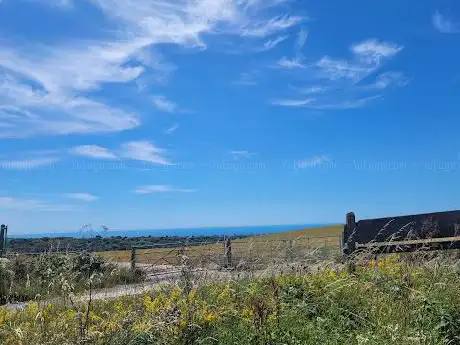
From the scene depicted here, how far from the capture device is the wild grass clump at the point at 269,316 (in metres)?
4.43

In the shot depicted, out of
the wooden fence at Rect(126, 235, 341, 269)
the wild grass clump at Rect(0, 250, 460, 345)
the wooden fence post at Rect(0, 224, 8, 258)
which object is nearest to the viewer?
the wild grass clump at Rect(0, 250, 460, 345)

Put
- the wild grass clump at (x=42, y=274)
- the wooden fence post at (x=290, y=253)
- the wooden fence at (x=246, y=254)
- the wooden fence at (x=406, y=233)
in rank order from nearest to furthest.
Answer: the wooden fence at (x=246, y=254)
the wild grass clump at (x=42, y=274)
the wooden fence post at (x=290, y=253)
the wooden fence at (x=406, y=233)

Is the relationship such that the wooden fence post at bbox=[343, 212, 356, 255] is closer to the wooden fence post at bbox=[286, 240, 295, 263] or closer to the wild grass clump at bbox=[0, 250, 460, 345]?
the wooden fence post at bbox=[286, 240, 295, 263]

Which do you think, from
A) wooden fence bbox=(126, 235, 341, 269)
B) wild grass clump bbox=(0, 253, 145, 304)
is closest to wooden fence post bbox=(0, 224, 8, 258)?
wild grass clump bbox=(0, 253, 145, 304)

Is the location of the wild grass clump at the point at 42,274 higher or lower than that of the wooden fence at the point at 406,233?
lower

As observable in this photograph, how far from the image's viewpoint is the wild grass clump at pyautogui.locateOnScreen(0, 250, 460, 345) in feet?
14.5

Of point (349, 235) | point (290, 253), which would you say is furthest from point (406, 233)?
point (290, 253)

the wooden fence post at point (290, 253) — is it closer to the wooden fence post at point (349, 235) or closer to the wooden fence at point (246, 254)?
the wooden fence at point (246, 254)

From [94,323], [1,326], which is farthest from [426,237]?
[1,326]

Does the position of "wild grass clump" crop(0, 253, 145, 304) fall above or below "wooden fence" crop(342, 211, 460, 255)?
below

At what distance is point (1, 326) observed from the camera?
473 centimetres

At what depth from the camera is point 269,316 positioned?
482 cm

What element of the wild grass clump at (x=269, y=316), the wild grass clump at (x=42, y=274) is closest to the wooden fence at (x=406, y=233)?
the wild grass clump at (x=269, y=316)

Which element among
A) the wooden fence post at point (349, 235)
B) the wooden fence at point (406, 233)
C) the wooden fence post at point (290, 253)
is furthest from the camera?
the wooden fence post at point (349, 235)
